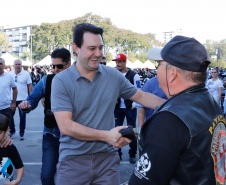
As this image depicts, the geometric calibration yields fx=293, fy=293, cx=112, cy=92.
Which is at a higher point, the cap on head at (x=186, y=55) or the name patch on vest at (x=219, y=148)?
the cap on head at (x=186, y=55)

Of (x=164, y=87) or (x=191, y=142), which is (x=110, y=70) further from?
(x=191, y=142)

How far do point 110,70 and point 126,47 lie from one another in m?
70.9

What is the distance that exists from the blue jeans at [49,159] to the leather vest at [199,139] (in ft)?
6.75

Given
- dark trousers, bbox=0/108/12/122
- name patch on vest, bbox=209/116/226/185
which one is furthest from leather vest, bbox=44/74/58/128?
dark trousers, bbox=0/108/12/122

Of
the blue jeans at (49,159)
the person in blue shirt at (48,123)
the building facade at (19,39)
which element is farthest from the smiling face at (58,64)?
the building facade at (19,39)

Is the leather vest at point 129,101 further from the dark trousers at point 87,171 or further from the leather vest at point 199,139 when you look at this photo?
the leather vest at point 199,139

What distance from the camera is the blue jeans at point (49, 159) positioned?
322 cm

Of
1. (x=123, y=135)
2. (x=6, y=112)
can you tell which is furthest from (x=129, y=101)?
(x=123, y=135)

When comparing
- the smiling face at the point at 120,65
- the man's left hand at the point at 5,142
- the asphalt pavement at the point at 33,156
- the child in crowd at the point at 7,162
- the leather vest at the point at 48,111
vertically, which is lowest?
the asphalt pavement at the point at 33,156

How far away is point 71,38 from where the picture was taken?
64.8 meters

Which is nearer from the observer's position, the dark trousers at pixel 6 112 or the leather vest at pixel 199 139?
the leather vest at pixel 199 139

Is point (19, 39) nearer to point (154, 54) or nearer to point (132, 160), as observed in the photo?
point (132, 160)

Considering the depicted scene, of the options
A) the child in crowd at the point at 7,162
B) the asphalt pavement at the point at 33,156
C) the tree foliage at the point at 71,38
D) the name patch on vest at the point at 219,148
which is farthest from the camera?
the tree foliage at the point at 71,38

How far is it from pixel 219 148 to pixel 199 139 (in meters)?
0.21
